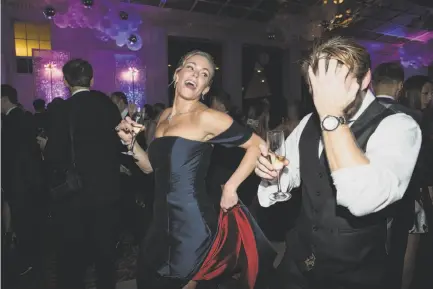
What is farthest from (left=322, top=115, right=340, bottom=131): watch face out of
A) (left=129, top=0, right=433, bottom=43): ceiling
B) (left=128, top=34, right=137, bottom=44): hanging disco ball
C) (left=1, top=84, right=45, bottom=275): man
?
(left=129, top=0, right=433, bottom=43): ceiling

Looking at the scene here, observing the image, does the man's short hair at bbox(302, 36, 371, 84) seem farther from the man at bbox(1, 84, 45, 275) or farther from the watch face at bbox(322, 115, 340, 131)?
the man at bbox(1, 84, 45, 275)

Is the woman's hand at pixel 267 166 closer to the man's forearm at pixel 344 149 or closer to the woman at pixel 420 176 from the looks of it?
the man's forearm at pixel 344 149

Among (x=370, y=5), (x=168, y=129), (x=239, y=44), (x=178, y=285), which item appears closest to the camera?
(x=178, y=285)

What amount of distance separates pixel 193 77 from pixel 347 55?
→ 1.14 m

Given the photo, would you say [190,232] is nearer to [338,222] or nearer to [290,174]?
[290,174]

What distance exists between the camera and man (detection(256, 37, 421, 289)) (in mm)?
1179

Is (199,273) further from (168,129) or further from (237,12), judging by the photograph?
(237,12)

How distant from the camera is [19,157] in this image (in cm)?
369

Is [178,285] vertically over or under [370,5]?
under

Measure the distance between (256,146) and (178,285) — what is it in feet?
2.81

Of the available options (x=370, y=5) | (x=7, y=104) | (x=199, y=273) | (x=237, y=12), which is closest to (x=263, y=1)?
(x=237, y=12)

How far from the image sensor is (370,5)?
9.88 metres

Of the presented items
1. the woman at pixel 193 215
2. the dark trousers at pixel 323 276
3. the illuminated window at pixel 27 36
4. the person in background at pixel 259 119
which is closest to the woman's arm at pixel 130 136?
the woman at pixel 193 215

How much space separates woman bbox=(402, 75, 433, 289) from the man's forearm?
5.77 feet
